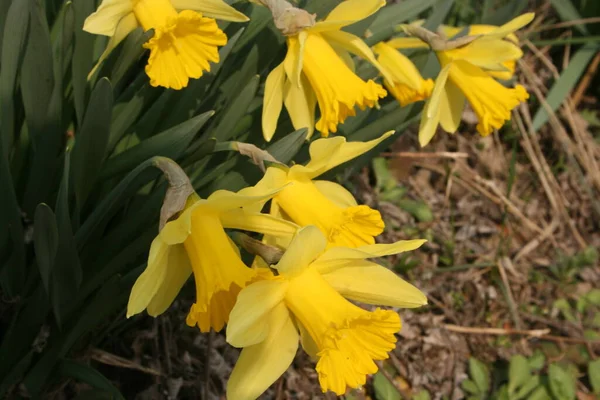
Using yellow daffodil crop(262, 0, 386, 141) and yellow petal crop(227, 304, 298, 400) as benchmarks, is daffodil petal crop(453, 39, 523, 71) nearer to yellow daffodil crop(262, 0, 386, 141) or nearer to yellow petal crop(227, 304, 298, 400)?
yellow daffodil crop(262, 0, 386, 141)

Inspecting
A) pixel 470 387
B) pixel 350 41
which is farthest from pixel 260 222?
pixel 470 387

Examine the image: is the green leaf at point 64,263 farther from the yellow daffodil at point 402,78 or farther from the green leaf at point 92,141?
the yellow daffodil at point 402,78

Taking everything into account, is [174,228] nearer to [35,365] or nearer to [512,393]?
[35,365]

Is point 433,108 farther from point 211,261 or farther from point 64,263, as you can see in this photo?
point 64,263

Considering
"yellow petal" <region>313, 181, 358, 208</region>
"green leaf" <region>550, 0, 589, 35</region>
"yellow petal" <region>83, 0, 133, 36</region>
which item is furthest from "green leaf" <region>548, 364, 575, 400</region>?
"green leaf" <region>550, 0, 589, 35</region>

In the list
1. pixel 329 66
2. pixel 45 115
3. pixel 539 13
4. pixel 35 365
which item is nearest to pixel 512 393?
pixel 329 66

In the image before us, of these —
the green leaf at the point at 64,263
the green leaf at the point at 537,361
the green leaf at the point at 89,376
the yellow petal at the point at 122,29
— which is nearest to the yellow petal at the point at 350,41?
the yellow petal at the point at 122,29
